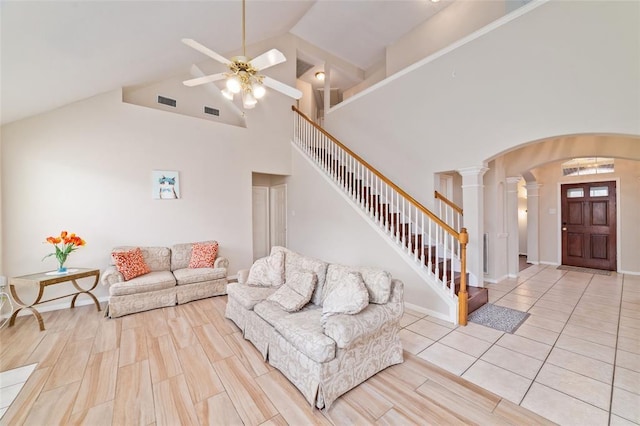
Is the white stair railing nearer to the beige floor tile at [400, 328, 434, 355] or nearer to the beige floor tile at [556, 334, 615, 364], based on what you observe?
the beige floor tile at [400, 328, 434, 355]

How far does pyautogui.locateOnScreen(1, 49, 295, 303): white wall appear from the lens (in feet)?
11.4

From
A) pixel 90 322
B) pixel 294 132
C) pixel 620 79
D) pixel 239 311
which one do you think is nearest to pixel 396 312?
pixel 239 311

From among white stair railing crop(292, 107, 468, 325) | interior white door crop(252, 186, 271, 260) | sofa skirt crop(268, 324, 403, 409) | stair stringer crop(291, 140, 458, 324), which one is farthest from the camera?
interior white door crop(252, 186, 271, 260)

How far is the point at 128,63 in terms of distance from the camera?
10.8 feet

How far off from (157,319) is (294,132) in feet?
15.2

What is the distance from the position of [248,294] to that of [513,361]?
268 cm

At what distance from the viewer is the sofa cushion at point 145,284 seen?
Answer: 3.35 meters

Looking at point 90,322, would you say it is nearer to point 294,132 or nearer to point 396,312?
point 396,312

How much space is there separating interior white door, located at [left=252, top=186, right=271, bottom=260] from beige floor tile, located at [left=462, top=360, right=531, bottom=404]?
17.1 ft

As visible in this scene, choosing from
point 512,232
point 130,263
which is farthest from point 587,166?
point 130,263

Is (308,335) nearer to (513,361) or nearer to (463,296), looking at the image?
(513,361)

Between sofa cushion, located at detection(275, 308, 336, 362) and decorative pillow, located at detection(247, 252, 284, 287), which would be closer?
sofa cushion, located at detection(275, 308, 336, 362)

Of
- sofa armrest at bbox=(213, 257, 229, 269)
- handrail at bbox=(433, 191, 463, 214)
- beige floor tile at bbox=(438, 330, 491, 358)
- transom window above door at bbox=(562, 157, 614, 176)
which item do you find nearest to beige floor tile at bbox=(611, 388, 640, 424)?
beige floor tile at bbox=(438, 330, 491, 358)

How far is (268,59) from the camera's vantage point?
7.96ft
